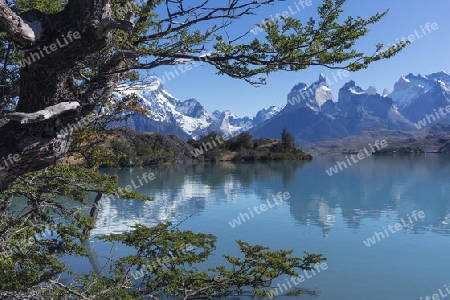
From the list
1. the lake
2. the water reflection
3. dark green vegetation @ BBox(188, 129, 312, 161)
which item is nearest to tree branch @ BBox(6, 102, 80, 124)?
the lake

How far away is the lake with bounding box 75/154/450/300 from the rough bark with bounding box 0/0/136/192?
24.7 feet

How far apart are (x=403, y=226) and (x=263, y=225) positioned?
330 inches

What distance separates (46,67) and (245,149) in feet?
347

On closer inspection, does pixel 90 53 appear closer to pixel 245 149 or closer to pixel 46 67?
pixel 46 67

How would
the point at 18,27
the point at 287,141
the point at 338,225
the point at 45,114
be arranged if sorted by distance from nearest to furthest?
the point at 18,27, the point at 45,114, the point at 338,225, the point at 287,141

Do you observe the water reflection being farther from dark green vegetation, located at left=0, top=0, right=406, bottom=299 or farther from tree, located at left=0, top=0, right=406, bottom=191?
tree, located at left=0, top=0, right=406, bottom=191

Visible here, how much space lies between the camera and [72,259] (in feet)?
53.4

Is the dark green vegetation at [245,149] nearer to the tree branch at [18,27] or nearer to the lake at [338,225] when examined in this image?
the lake at [338,225]

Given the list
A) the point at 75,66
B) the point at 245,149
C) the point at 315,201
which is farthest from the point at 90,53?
the point at 245,149

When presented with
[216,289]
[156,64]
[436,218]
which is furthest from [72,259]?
[436,218]

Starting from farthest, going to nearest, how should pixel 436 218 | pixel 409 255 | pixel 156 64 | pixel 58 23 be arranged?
pixel 436 218
pixel 409 255
pixel 156 64
pixel 58 23

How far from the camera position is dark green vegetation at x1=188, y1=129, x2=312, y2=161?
10088 cm

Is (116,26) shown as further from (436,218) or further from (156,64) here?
(436,218)

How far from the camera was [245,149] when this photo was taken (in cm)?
10919
